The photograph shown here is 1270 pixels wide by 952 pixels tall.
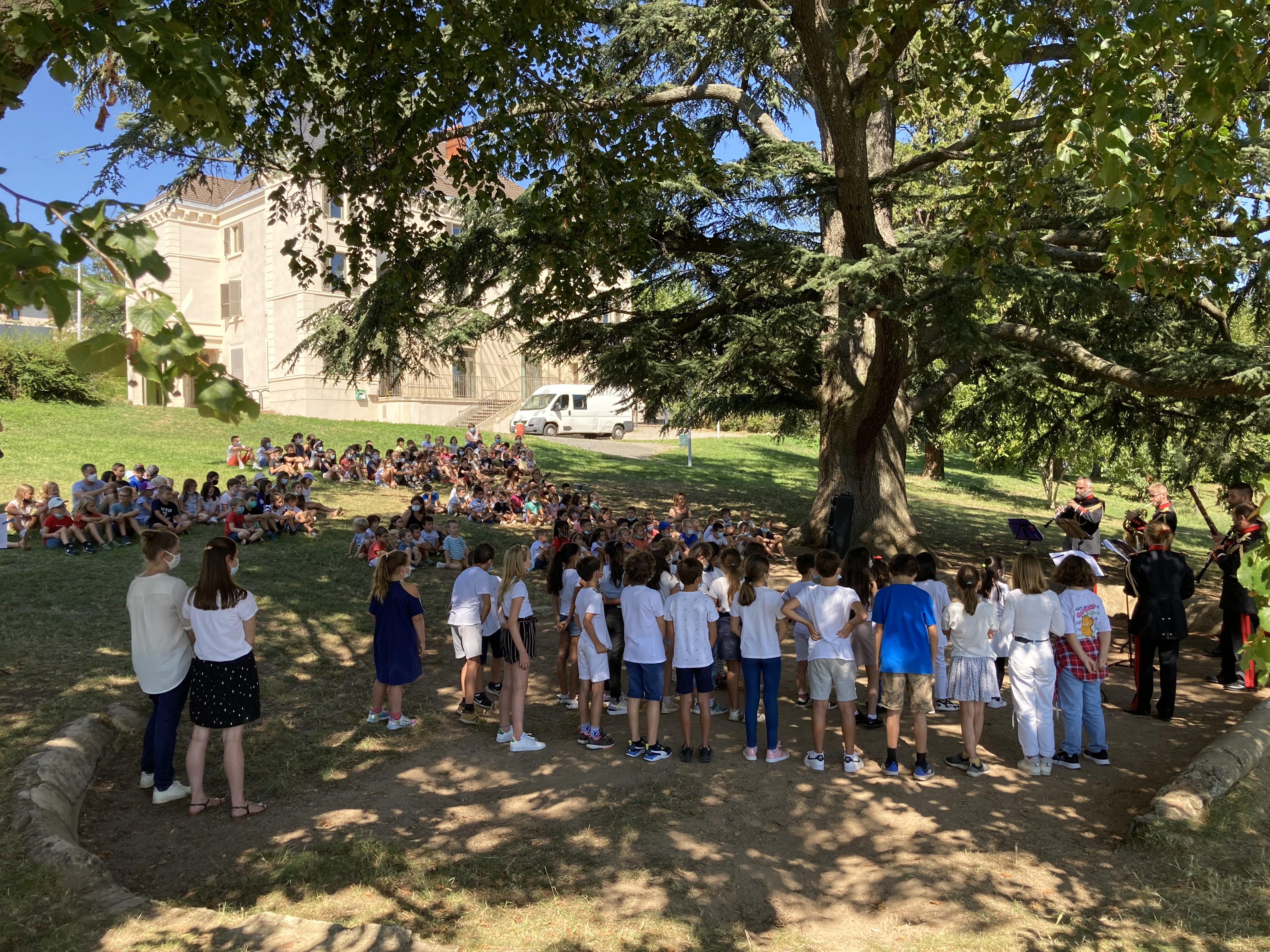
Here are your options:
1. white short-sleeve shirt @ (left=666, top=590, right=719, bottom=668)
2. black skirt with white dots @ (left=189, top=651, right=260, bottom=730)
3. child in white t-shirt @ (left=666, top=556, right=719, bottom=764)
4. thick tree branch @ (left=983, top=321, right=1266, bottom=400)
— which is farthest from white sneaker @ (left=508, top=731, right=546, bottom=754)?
thick tree branch @ (left=983, top=321, right=1266, bottom=400)

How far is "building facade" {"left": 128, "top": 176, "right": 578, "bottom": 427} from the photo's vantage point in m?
33.3

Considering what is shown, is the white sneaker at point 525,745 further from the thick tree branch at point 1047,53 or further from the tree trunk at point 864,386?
the thick tree branch at point 1047,53

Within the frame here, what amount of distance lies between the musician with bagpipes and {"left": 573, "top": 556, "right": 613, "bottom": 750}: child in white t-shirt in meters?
5.89

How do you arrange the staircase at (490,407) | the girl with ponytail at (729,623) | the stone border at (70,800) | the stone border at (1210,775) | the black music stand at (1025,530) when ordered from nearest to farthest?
the stone border at (70,800)
the stone border at (1210,775)
the girl with ponytail at (729,623)
the black music stand at (1025,530)
the staircase at (490,407)

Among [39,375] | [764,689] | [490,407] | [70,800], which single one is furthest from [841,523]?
[490,407]

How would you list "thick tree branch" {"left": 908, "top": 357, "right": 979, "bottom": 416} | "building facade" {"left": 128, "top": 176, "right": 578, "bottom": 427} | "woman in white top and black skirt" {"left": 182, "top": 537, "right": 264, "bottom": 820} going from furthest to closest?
"building facade" {"left": 128, "top": 176, "right": 578, "bottom": 427} → "thick tree branch" {"left": 908, "top": 357, "right": 979, "bottom": 416} → "woman in white top and black skirt" {"left": 182, "top": 537, "right": 264, "bottom": 820}

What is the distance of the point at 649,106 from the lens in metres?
10.7

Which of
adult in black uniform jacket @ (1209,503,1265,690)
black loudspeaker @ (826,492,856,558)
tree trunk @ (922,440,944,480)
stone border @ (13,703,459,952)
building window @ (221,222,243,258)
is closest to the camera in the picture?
stone border @ (13,703,459,952)

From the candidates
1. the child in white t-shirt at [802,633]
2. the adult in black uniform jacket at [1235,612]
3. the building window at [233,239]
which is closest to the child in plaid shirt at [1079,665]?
the child in white t-shirt at [802,633]

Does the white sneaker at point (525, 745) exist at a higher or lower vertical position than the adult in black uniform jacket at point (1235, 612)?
lower

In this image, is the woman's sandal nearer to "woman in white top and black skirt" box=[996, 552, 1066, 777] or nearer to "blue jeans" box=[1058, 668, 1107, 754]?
"woman in white top and black skirt" box=[996, 552, 1066, 777]

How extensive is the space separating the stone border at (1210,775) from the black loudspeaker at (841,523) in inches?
252

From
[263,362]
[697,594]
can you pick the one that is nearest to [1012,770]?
[697,594]

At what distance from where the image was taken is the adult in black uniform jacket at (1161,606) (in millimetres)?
7426
